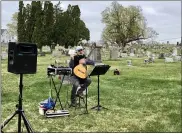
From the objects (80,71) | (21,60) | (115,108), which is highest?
(21,60)

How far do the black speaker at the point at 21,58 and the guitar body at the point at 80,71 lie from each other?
8.35ft

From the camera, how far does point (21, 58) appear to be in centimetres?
690

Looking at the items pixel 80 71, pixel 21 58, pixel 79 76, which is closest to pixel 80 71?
pixel 80 71

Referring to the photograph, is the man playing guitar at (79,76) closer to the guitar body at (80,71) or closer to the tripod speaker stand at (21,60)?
the guitar body at (80,71)

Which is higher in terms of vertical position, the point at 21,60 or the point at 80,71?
the point at 21,60

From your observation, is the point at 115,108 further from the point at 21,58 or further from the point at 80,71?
the point at 21,58

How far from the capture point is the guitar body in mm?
9508

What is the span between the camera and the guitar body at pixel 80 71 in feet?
31.2

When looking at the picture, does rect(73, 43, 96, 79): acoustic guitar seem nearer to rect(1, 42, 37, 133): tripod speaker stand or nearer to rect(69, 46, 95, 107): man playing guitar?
rect(69, 46, 95, 107): man playing guitar

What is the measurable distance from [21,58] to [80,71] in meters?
2.83

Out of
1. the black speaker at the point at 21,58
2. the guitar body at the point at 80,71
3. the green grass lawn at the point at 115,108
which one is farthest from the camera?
the guitar body at the point at 80,71

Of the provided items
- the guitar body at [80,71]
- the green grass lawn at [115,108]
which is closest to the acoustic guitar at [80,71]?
the guitar body at [80,71]

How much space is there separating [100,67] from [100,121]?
143 centimetres

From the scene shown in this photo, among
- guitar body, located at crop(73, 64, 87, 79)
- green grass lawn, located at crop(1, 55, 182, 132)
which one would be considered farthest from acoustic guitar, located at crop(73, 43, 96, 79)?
green grass lawn, located at crop(1, 55, 182, 132)
